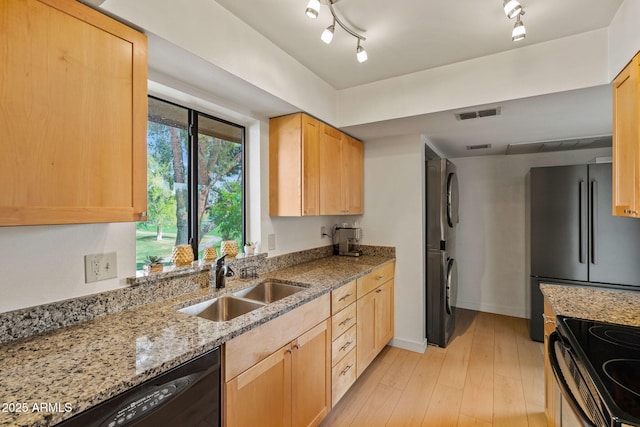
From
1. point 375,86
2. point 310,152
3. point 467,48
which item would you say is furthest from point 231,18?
point 467,48

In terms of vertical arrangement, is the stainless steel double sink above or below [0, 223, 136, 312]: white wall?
below

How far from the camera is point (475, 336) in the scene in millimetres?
3285

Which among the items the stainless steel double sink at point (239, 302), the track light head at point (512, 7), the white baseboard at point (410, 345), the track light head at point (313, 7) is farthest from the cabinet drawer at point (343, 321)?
the track light head at point (512, 7)

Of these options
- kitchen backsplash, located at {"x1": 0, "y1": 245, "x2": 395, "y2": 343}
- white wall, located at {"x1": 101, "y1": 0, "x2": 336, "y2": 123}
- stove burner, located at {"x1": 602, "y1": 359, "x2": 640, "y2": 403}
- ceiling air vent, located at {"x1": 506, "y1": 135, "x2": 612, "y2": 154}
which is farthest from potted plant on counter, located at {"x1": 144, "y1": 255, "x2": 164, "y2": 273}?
ceiling air vent, located at {"x1": 506, "y1": 135, "x2": 612, "y2": 154}

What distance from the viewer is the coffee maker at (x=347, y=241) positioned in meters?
3.17

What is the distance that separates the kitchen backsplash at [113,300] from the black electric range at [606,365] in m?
1.85

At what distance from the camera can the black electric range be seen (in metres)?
0.84

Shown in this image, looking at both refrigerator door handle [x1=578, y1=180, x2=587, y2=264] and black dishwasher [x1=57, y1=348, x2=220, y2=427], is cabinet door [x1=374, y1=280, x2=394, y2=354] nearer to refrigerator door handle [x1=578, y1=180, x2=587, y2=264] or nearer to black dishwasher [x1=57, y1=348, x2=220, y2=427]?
black dishwasher [x1=57, y1=348, x2=220, y2=427]

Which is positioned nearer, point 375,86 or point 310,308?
point 310,308

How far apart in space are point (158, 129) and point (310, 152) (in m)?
1.09

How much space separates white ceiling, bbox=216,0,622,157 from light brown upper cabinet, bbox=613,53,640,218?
351 millimetres

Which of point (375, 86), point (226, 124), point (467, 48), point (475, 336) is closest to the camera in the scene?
point (467, 48)

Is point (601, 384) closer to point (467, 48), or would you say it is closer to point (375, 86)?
point (467, 48)

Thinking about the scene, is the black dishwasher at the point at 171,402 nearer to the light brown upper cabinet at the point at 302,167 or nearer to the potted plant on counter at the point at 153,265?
the potted plant on counter at the point at 153,265
